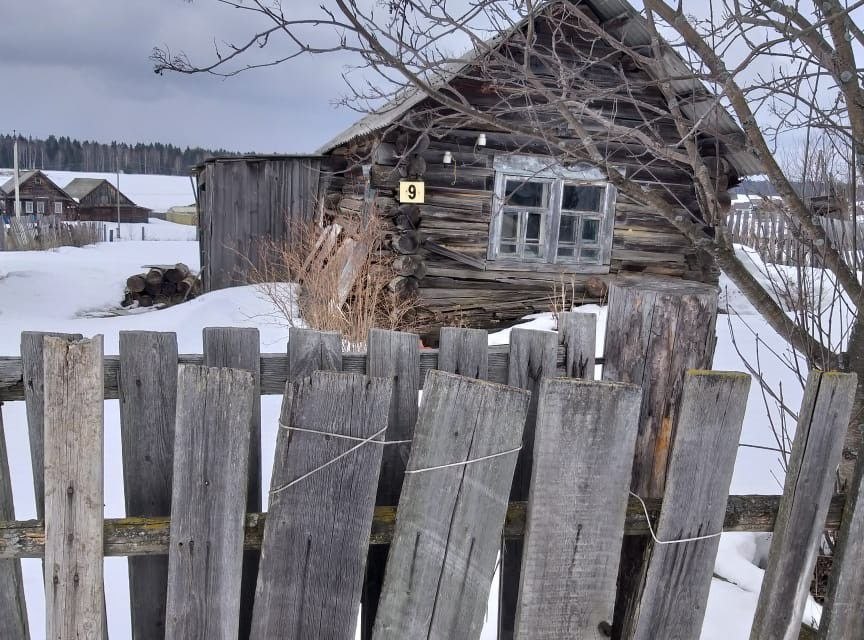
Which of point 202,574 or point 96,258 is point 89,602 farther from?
point 96,258

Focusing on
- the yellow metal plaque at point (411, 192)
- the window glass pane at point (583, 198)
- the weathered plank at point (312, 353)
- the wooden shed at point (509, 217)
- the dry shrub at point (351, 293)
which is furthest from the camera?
the window glass pane at point (583, 198)

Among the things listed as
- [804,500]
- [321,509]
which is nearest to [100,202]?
[321,509]

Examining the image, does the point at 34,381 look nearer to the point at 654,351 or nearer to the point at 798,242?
the point at 654,351

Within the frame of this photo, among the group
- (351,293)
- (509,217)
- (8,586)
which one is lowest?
(351,293)

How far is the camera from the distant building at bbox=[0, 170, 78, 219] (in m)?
50.5

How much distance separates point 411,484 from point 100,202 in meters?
64.2

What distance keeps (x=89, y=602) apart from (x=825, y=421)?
6.73ft

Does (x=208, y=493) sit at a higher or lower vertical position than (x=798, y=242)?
lower

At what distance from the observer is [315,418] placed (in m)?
1.76

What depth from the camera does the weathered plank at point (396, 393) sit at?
76.7 inches

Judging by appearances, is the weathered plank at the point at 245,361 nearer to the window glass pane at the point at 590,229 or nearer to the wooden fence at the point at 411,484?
the wooden fence at the point at 411,484

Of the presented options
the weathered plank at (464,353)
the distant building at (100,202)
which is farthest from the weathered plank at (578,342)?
the distant building at (100,202)

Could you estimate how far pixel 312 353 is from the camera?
194 centimetres

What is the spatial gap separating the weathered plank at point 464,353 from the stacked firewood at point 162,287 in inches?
522
